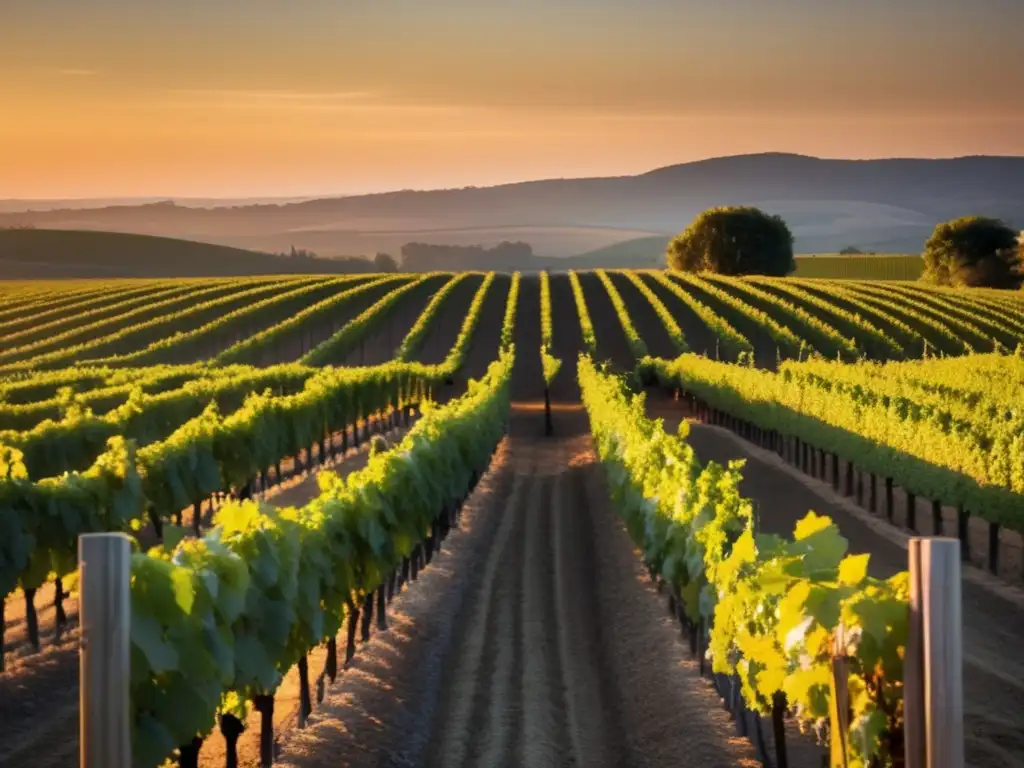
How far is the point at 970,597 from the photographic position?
21672 millimetres

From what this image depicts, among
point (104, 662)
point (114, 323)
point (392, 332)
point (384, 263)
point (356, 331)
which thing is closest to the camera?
point (104, 662)

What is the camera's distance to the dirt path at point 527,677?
1327 centimetres

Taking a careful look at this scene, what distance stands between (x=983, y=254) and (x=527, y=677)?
97.2 m

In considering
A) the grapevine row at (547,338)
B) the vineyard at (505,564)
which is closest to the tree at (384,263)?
the grapevine row at (547,338)

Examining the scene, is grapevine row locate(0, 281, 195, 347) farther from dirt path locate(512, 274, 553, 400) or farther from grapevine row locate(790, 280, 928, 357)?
grapevine row locate(790, 280, 928, 357)

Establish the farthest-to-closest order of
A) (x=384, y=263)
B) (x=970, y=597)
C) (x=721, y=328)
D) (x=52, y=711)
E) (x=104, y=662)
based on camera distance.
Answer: (x=384, y=263) → (x=721, y=328) → (x=970, y=597) → (x=52, y=711) → (x=104, y=662)

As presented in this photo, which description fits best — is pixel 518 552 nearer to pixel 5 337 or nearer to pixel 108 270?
pixel 5 337

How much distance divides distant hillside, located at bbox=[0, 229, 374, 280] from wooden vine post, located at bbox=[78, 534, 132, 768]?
447 ft

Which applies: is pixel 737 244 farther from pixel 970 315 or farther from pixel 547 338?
pixel 547 338

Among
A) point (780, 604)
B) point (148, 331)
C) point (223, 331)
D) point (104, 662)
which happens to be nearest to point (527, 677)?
point (780, 604)

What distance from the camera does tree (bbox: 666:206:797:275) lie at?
11809cm

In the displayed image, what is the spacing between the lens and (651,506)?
18.8 meters

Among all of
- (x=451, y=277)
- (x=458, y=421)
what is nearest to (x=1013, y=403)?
(x=458, y=421)

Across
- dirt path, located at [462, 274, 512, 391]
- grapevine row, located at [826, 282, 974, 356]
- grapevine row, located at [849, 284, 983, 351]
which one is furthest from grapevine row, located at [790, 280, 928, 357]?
A: dirt path, located at [462, 274, 512, 391]
